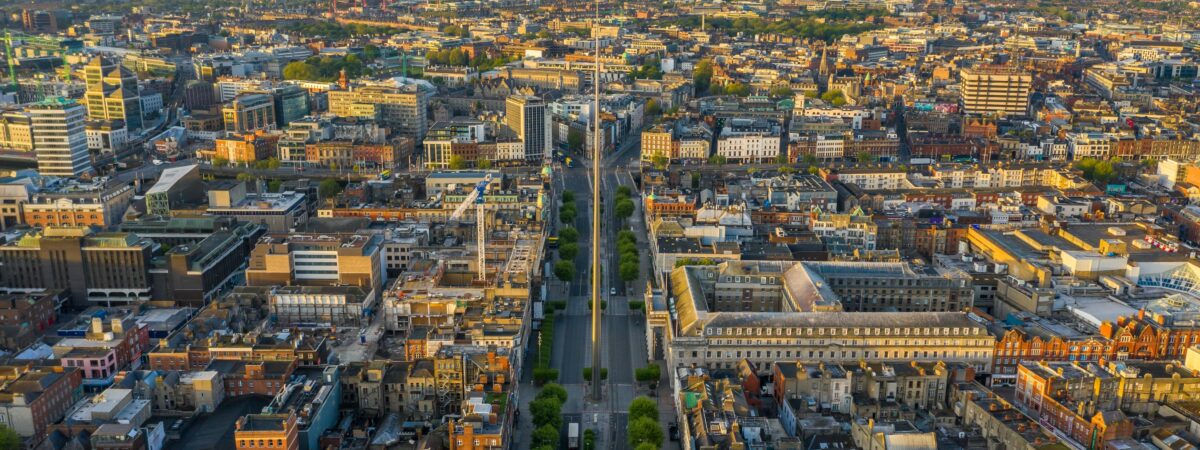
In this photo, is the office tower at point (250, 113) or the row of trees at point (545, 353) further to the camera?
the office tower at point (250, 113)

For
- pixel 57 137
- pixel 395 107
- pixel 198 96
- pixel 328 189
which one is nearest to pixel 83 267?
pixel 328 189

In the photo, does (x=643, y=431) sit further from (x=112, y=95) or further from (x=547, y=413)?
(x=112, y=95)

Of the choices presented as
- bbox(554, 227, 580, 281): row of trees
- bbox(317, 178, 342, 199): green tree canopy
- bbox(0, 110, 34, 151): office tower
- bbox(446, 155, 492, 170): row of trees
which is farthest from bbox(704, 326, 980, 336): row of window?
bbox(0, 110, 34, 151): office tower

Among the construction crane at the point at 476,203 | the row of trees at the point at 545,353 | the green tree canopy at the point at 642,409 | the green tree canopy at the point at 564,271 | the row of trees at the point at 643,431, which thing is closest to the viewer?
the row of trees at the point at 643,431

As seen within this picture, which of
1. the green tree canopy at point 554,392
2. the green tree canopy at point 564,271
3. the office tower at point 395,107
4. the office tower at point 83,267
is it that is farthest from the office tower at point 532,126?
the green tree canopy at point 554,392

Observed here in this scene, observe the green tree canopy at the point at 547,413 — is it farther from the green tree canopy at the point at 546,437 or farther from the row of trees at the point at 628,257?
the row of trees at the point at 628,257

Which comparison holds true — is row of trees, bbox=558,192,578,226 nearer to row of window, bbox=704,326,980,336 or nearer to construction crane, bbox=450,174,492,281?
construction crane, bbox=450,174,492,281
